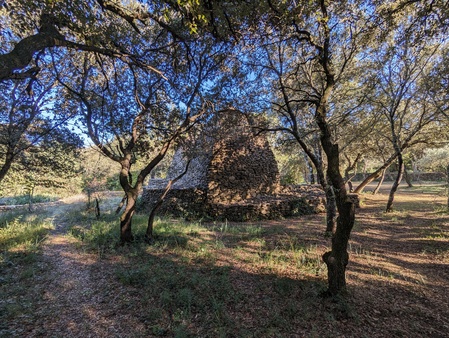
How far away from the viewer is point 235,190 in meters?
13.0

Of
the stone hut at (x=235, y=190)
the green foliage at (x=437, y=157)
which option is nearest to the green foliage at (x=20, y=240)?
the stone hut at (x=235, y=190)

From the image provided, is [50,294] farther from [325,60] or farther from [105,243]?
[325,60]

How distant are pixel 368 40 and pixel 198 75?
15.9 feet

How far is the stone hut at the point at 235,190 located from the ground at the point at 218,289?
4618mm

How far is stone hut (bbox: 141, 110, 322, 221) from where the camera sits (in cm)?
1212

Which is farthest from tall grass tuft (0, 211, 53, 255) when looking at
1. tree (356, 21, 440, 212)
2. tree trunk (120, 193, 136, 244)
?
tree (356, 21, 440, 212)

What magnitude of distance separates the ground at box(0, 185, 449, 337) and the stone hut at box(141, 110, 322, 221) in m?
4.62

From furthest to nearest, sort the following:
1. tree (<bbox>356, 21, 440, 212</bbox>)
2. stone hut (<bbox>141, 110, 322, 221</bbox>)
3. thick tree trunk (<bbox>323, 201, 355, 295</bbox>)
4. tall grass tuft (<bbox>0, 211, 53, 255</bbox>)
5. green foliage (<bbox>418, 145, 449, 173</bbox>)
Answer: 1. green foliage (<bbox>418, 145, 449, 173</bbox>)
2. stone hut (<bbox>141, 110, 322, 221</bbox>)
3. tree (<bbox>356, 21, 440, 212</bbox>)
4. tall grass tuft (<bbox>0, 211, 53, 255</bbox>)
5. thick tree trunk (<bbox>323, 201, 355, 295</bbox>)

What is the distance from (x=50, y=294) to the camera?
4.19 metres

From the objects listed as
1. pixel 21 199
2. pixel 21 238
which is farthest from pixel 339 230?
pixel 21 199

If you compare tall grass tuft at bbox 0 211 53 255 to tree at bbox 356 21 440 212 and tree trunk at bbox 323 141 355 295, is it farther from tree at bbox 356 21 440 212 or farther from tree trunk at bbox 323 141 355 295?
tree at bbox 356 21 440 212

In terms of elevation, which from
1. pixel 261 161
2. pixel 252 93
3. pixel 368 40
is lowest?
pixel 261 161

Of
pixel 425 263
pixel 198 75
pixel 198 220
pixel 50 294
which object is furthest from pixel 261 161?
pixel 50 294

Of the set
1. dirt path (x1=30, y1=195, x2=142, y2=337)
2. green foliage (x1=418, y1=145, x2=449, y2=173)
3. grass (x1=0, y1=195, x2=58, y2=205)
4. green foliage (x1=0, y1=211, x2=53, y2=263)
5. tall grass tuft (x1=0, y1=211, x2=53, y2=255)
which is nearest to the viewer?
dirt path (x1=30, y1=195, x2=142, y2=337)
